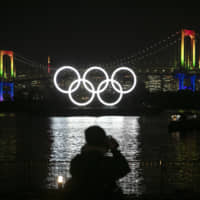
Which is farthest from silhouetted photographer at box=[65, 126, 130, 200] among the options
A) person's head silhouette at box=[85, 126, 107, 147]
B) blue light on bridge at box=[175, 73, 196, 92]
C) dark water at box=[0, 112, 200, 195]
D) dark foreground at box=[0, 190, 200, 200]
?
blue light on bridge at box=[175, 73, 196, 92]

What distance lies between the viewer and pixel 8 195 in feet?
23.7

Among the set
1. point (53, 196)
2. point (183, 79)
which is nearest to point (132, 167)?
point (53, 196)

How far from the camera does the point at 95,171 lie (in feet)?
12.1

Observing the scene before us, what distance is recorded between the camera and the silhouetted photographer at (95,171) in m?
3.67

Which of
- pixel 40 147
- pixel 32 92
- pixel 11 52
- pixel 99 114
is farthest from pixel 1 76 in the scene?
pixel 40 147

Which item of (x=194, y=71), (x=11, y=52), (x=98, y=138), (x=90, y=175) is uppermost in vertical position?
(x=11, y=52)

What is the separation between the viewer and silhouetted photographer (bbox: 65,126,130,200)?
367cm

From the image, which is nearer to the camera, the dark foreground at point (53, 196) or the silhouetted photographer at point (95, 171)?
the silhouetted photographer at point (95, 171)

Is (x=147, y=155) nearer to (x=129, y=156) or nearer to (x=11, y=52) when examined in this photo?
(x=129, y=156)

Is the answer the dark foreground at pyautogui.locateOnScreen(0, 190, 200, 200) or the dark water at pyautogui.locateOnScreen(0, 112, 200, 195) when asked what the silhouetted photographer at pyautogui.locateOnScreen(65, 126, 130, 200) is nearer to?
the dark foreground at pyautogui.locateOnScreen(0, 190, 200, 200)

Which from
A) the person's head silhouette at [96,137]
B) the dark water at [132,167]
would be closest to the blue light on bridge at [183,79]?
the dark water at [132,167]

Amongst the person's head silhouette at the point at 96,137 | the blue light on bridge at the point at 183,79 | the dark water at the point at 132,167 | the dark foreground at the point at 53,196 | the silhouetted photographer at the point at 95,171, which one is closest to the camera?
the silhouetted photographer at the point at 95,171

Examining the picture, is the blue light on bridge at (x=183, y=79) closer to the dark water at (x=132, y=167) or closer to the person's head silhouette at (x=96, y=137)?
the dark water at (x=132, y=167)

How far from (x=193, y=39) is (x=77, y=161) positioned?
275 feet
